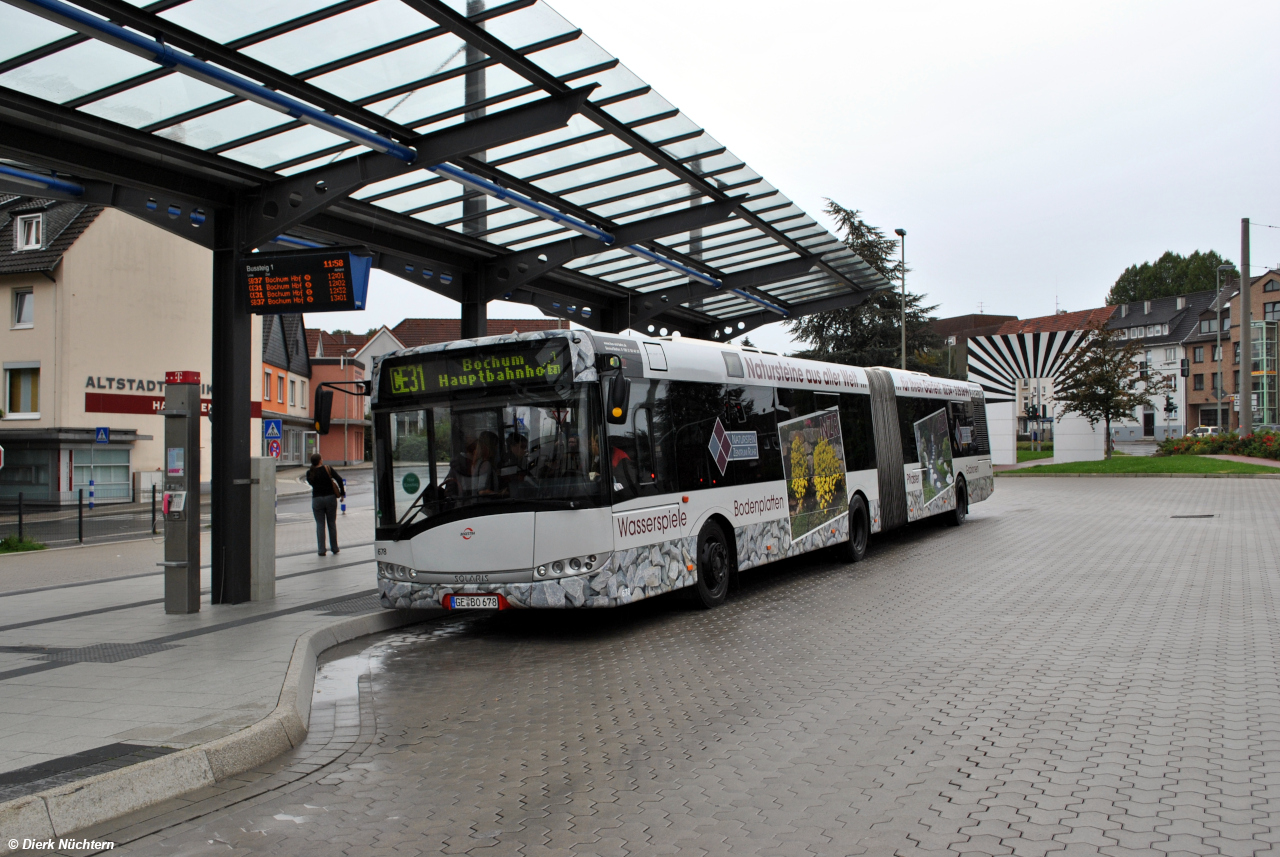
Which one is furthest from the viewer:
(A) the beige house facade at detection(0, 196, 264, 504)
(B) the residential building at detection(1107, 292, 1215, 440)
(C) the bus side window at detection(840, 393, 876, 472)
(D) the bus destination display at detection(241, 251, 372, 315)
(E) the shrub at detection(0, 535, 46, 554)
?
(B) the residential building at detection(1107, 292, 1215, 440)

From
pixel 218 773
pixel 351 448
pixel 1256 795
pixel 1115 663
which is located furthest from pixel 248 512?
pixel 351 448

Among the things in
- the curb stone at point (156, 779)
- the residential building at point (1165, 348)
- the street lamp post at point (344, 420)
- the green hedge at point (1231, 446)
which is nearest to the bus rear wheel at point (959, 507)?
the curb stone at point (156, 779)

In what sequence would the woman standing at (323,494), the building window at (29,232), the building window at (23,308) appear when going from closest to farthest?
the woman standing at (323,494) < the building window at (23,308) < the building window at (29,232)

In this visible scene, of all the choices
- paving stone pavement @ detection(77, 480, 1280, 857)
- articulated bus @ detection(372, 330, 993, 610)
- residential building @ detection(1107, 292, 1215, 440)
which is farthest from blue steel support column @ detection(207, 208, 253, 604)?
residential building @ detection(1107, 292, 1215, 440)

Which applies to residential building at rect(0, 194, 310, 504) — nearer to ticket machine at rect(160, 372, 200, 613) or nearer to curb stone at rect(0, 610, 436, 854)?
ticket machine at rect(160, 372, 200, 613)

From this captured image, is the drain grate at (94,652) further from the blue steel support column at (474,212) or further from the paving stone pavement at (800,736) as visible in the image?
the blue steel support column at (474,212)

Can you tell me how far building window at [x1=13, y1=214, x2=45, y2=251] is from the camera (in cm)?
3522

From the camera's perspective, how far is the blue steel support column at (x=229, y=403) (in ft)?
34.2

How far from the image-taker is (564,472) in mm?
9141

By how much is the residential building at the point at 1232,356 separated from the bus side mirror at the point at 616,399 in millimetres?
78793

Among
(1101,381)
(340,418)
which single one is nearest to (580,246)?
(1101,381)

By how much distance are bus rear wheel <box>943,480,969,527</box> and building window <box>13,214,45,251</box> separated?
32.0 meters

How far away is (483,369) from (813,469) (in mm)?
5644

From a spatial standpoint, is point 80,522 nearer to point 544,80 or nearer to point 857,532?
point 857,532
